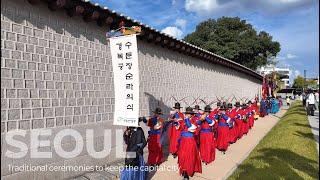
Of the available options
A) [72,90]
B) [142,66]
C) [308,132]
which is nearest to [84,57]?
[72,90]

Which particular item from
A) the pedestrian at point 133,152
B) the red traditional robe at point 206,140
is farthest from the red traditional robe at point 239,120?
the pedestrian at point 133,152

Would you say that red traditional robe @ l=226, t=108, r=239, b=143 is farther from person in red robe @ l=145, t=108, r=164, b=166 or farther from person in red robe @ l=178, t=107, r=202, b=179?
person in red robe @ l=178, t=107, r=202, b=179

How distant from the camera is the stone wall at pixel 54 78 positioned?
6863 millimetres

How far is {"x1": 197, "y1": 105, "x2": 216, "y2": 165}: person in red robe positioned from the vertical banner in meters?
4.10

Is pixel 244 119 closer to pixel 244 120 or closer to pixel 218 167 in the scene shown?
pixel 244 120

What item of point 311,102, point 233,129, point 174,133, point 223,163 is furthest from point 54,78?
point 311,102

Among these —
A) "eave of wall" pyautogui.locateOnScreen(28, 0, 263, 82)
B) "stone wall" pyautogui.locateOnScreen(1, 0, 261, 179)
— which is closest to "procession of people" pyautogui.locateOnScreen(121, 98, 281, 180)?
"stone wall" pyautogui.locateOnScreen(1, 0, 261, 179)

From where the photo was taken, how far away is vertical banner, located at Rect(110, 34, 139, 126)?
7.13m

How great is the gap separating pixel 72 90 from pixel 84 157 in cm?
163

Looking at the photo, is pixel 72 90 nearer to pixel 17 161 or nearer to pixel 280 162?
pixel 17 161

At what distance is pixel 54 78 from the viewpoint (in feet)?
26.1

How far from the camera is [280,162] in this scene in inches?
393

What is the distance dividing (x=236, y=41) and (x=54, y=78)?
120ft

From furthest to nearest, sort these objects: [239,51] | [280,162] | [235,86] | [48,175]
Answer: [239,51]
[235,86]
[280,162]
[48,175]
